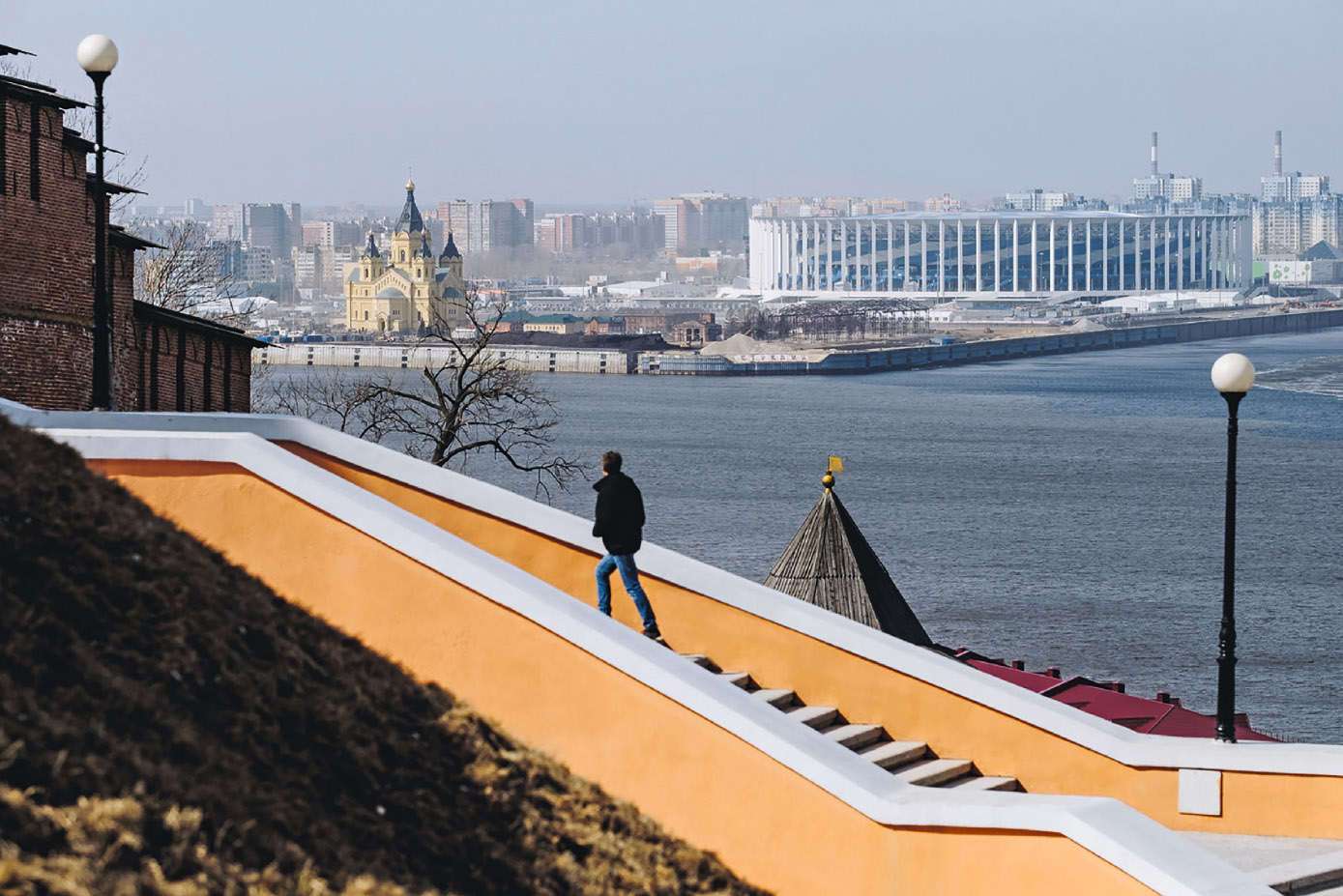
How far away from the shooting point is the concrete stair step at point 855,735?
644 centimetres

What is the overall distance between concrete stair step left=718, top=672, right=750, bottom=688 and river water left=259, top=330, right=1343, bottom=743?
663 inches

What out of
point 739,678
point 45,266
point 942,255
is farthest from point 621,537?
point 942,255

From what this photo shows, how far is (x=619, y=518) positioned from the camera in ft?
22.2

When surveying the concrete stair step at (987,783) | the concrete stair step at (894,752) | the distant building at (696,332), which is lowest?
the concrete stair step at (987,783)

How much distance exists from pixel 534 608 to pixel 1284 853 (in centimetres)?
300

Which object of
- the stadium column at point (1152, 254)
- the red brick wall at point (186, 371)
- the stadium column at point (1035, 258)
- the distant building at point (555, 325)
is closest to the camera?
the red brick wall at point (186, 371)

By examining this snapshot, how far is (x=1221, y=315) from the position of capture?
14150 cm

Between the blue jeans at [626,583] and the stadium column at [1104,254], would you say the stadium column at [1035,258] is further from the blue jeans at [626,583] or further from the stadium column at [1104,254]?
the blue jeans at [626,583]

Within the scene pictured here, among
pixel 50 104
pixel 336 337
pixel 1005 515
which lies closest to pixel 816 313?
pixel 336 337

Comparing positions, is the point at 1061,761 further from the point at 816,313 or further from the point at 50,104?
the point at 816,313

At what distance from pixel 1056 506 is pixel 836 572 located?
27.9m

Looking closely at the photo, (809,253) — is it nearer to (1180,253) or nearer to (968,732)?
(1180,253)

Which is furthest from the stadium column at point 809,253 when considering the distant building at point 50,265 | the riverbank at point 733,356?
the distant building at point 50,265

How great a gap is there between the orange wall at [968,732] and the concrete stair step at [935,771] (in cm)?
6
